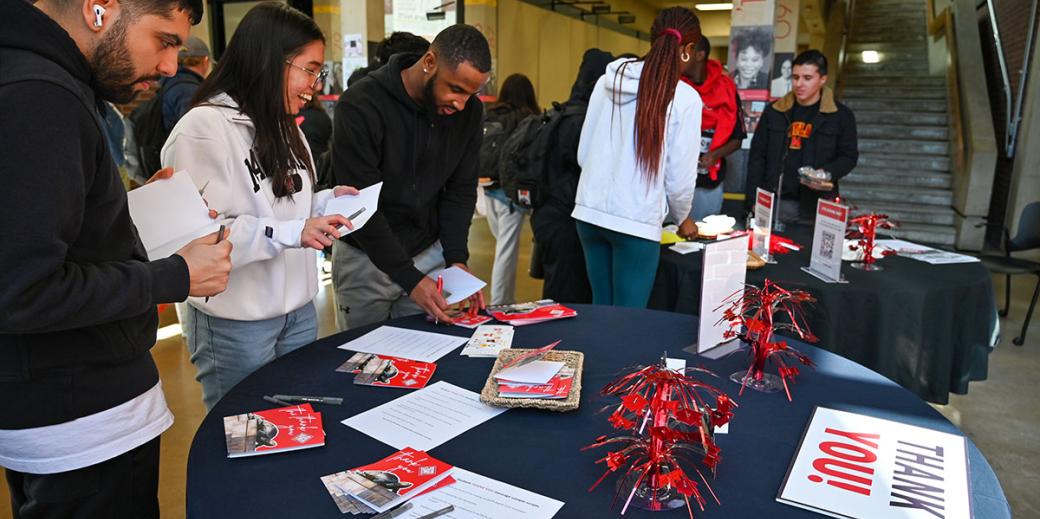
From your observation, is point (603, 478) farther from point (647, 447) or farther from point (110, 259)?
point (110, 259)

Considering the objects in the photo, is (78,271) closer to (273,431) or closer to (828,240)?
(273,431)

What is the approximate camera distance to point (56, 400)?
3.33ft

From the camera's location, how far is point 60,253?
0.88 m

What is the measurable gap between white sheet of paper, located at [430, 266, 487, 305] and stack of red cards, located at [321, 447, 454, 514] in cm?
72

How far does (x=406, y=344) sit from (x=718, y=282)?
0.75 m

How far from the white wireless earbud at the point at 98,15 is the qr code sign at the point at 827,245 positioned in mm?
2133

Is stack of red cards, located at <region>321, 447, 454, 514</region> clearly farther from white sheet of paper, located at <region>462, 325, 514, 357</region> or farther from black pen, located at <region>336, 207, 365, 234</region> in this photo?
black pen, located at <region>336, 207, 365, 234</region>

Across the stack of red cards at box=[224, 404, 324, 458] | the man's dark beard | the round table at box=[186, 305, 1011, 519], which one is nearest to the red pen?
the round table at box=[186, 305, 1011, 519]

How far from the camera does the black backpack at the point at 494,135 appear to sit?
13.7 feet

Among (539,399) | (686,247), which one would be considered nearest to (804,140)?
(686,247)

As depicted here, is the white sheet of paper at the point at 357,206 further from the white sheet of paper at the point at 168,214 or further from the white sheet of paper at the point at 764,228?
the white sheet of paper at the point at 764,228

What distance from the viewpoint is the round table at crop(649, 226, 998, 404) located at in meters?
2.22

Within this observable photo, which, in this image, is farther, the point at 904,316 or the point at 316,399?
the point at 904,316

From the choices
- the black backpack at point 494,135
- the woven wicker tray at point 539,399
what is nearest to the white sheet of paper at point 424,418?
the woven wicker tray at point 539,399
